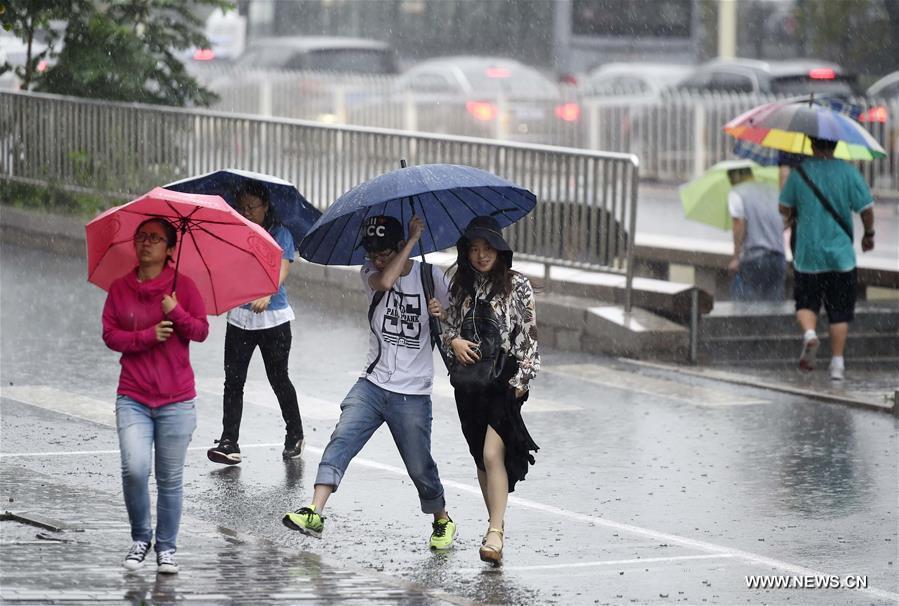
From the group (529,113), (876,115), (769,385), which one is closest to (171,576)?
(769,385)

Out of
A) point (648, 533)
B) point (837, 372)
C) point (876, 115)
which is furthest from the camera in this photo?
point (876, 115)

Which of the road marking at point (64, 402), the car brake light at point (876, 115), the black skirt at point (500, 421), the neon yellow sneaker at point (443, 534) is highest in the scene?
the car brake light at point (876, 115)

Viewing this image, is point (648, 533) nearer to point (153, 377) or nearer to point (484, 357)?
point (484, 357)

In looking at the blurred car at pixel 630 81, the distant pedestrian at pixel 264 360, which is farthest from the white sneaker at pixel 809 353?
the blurred car at pixel 630 81

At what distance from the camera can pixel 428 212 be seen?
8250mm

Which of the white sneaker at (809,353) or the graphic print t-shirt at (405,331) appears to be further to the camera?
the white sneaker at (809,353)

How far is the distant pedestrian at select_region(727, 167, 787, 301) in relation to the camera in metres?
15.3

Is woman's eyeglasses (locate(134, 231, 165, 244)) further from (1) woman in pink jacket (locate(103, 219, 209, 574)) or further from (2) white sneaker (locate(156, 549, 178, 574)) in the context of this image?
(2) white sneaker (locate(156, 549, 178, 574))

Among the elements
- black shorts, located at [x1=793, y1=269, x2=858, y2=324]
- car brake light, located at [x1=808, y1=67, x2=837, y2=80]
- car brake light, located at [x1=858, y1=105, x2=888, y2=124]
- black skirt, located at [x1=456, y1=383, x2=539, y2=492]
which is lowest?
black shorts, located at [x1=793, y1=269, x2=858, y2=324]

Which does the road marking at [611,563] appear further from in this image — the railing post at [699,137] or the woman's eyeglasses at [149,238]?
the railing post at [699,137]

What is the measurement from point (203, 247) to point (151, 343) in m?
0.70

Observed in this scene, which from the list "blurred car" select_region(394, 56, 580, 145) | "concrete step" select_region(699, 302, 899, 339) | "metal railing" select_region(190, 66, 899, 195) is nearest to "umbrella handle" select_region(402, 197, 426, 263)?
"concrete step" select_region(699, 302, 899, 339)

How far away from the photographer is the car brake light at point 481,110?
31.0 meters

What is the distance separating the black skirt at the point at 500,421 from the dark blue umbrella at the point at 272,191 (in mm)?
1937
